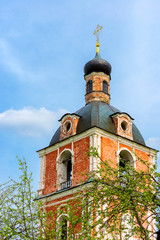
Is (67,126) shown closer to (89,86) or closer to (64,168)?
(64,168)

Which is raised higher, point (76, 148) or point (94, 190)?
point (76, 148)

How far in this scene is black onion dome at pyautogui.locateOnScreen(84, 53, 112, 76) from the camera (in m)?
25.7

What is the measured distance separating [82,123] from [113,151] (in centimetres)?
229

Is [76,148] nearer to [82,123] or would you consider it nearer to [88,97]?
[82,123]

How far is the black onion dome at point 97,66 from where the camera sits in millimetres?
25734

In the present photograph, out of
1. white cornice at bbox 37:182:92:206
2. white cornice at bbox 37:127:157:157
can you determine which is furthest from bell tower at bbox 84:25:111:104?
white cornice at bbox 37:182:92:206

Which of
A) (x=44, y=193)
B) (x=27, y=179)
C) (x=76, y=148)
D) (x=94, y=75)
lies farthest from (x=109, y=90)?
(x=27, y=179)

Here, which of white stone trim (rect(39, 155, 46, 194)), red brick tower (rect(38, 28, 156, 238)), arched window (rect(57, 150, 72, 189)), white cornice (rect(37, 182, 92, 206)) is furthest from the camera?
white stone trim (rect(39, 155, 46, 194))

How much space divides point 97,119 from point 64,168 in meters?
3.29

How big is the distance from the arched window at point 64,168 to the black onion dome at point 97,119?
1.06 metres

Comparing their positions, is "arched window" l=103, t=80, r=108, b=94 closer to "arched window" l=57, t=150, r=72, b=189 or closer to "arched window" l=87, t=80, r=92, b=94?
"arched window" l=87, t=80, r=92, b=94

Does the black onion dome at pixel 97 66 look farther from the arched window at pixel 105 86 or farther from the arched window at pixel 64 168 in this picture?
the arched window at pixel 64 168

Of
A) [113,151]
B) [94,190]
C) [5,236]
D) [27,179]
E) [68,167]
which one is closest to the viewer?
[94,190]

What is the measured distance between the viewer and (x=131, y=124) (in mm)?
23219
